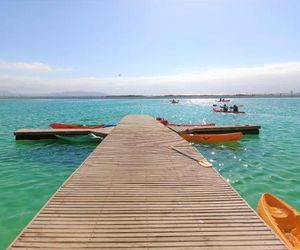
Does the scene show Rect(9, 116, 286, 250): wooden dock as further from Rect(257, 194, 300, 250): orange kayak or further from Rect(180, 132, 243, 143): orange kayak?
Rect(180, 132, 243, 143): orange kayak

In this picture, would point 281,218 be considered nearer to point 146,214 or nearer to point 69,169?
point 146,214

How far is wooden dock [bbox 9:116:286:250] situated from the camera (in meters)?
4.16

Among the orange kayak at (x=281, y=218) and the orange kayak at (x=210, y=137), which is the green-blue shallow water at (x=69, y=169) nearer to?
the orange kayak at (x=210, y=137)

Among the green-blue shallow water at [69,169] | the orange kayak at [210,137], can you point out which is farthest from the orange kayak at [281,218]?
the orange kayak at [210,137]

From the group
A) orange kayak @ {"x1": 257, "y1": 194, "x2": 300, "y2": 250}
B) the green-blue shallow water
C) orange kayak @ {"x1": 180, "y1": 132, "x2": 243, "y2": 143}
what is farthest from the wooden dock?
orange kayak @ {"x1": 180, "y1": 132, "x2": 243, "y2": 143}

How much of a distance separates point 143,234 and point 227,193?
240cm

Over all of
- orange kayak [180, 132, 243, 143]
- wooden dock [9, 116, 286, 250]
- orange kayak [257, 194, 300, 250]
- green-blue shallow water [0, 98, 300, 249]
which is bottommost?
green-blue shallow water [0, 98, 300, 249]

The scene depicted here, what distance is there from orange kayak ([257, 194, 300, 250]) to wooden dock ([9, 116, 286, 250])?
1.00 metres

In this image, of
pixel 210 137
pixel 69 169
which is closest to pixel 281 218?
pixel 69 169

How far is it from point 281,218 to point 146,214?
10.6 feet

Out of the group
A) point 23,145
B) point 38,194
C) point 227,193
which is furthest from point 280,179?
point 23,145

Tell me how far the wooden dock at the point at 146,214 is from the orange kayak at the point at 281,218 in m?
1.00

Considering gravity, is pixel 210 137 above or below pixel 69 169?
above

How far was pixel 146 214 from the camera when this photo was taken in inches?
200
